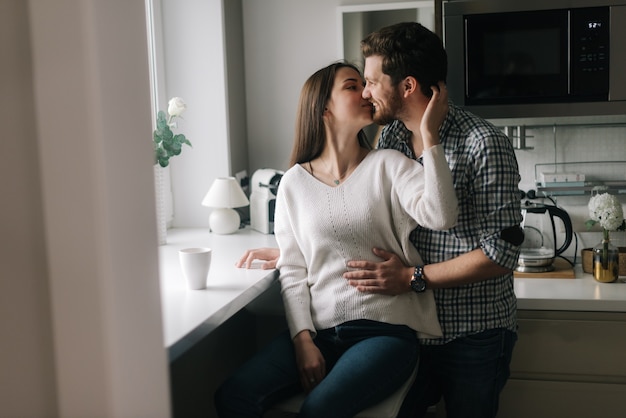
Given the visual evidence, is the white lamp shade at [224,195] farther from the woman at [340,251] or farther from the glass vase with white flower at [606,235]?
the glass vase with white flower at [606,235]

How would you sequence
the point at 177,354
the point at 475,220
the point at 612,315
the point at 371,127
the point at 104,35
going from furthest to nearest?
the point at 371,127 < the point at 612,315 < the point at 475,220 < the point at 177,354 < the point at 104,35

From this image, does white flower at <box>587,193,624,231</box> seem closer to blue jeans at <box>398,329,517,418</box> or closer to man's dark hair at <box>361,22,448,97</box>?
blue jeans at <box>398,329,517,418</box>

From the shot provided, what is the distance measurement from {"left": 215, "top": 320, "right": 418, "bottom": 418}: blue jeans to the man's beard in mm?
504

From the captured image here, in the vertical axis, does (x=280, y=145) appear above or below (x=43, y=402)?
above

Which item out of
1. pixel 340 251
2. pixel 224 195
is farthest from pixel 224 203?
pixel 340 251

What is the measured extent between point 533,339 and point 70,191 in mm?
1659

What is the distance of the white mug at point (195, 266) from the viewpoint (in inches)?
68.8

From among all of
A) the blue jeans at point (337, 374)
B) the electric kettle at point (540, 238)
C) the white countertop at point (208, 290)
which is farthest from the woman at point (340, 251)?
the electric kettle at point (540, 238)

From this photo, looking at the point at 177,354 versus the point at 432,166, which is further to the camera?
the point at 432,166

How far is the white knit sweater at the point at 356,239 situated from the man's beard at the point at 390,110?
9 centimetres

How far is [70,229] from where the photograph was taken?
33.2 inches

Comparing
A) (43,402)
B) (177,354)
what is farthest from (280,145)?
(43,402)

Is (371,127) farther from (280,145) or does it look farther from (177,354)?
(177,354)

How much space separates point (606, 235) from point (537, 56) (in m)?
0.61
